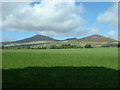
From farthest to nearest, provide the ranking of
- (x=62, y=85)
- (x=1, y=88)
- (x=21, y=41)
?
(x=21, y=41) → (x=62, y=85) → (x=1, y=88)

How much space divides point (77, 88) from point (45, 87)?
137 centimetres

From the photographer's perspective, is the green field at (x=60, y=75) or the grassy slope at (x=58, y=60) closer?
the green field at (x=60, y=75)

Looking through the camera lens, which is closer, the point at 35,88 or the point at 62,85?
the point at 35,88

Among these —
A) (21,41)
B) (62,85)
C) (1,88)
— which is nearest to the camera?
(1,88)

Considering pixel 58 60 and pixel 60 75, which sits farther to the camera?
pixel 58 60

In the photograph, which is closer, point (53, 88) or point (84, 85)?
point (53, 88)

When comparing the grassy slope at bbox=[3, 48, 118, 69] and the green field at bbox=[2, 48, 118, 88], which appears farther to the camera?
the grassy slope at bbox=[3, 48, 118, 69]

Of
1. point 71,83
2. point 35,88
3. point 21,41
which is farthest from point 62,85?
point 21,41

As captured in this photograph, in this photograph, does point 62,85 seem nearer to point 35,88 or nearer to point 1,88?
point 35,88

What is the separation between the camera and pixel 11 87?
24.9 feet

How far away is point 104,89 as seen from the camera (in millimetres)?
7434

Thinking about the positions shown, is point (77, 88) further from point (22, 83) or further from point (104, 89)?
point (22, 83)

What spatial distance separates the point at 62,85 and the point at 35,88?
1250 mm

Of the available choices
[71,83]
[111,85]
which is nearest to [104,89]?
[111,85]
